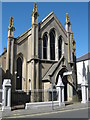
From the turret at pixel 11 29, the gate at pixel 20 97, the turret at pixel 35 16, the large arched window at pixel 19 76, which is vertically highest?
the turret at pixel 35 16

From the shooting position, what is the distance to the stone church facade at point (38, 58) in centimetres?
2362

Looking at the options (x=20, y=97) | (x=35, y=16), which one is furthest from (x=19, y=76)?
(x=35, y=16)

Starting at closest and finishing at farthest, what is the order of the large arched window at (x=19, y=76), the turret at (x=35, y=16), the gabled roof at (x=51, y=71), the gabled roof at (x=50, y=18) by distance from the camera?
1. the gabled roof at (x=51, y=71)
2. the large arched window at (x=19, y=76)
3. the turret at (x=35, y=16)
4. the gabled roof at (x=50, y=18)

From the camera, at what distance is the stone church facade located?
23.6 metres

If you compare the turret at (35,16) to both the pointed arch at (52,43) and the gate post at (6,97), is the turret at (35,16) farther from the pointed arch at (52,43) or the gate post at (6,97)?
the gate post at (6,97)

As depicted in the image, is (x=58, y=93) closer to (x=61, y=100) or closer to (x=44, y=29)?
(x=61, y=100)

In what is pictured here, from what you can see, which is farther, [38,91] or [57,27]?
[57,27]

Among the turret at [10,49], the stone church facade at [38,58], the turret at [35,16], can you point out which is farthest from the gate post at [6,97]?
the turret at [35,16]

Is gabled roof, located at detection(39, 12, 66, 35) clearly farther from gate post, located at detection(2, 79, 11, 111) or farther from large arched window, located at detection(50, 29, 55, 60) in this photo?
gate post, located at detection(2, 79, 11, 111)

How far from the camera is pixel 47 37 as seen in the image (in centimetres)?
2691

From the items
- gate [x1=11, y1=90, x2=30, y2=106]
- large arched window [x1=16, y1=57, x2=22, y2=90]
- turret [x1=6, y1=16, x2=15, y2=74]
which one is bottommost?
gate [x1=11, y1=90, x2=30, y2=106]

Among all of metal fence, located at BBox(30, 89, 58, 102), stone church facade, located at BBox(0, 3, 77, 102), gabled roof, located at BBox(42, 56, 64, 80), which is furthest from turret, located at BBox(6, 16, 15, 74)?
gabled roof, located at BBox(42, 56, 64, 80)

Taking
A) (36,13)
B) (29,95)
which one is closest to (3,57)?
(29,95)

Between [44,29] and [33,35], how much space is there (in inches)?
111
